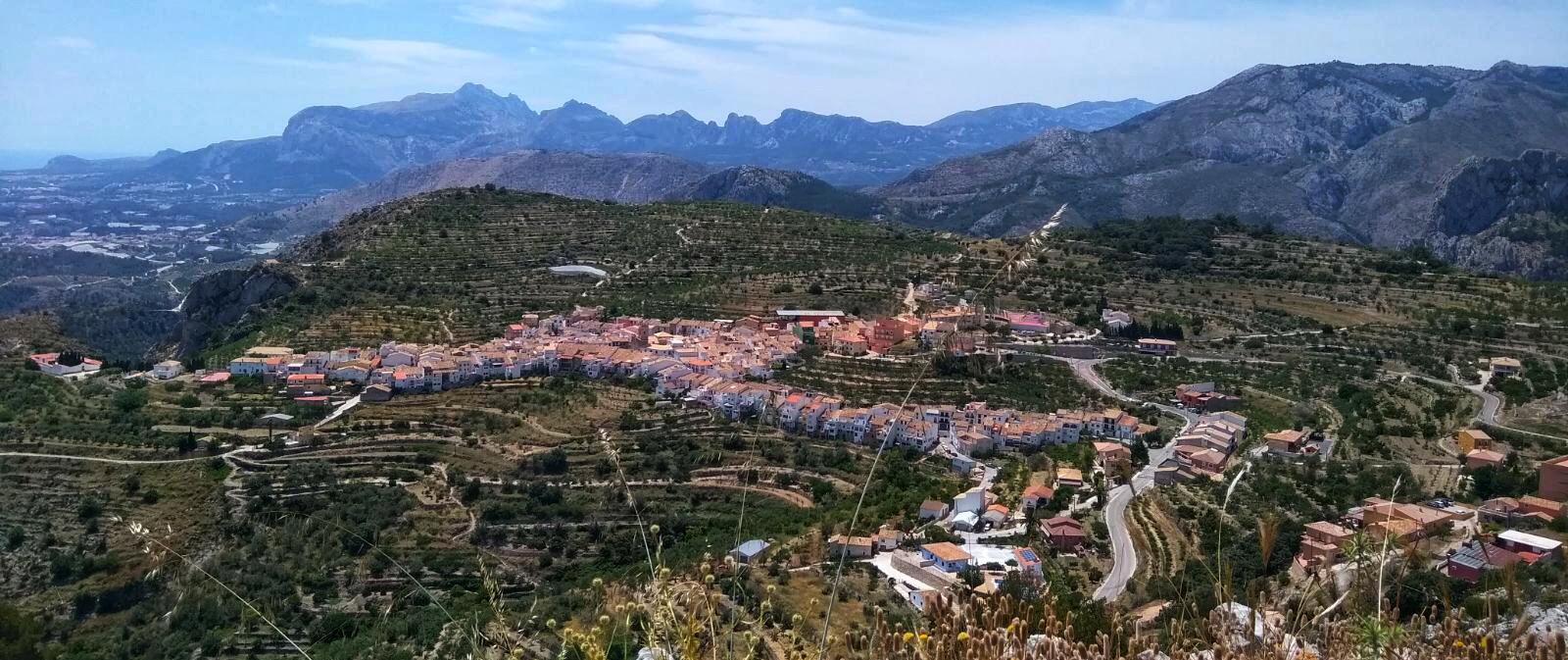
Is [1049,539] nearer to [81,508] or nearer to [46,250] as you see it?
[81,508]

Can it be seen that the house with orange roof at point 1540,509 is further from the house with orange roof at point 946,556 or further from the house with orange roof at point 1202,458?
the house with orange roof at point 946,556

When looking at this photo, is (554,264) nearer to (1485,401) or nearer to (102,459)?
(102,459)

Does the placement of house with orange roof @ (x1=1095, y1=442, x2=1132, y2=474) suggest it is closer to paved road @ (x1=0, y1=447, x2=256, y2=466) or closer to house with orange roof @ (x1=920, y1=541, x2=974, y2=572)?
house with orange roof @ (x1=920, y1=541, x2=974, y2=572)

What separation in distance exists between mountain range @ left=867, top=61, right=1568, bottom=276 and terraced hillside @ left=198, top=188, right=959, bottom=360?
152 feet

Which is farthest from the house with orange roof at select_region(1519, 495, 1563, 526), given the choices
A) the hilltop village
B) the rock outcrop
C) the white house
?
the rock outcrop

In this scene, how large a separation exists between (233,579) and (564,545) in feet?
18.8

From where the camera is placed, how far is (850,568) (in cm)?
1513

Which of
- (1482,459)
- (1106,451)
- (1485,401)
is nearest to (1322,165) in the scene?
(1485,401)

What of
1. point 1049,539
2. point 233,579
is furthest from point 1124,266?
point 233,579

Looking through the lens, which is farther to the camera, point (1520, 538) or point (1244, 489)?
point (1244, 489)

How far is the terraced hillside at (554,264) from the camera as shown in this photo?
3689 cm

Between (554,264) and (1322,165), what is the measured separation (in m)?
97.2

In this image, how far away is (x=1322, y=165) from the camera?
354 feet

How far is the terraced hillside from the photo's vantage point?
3689 cm
